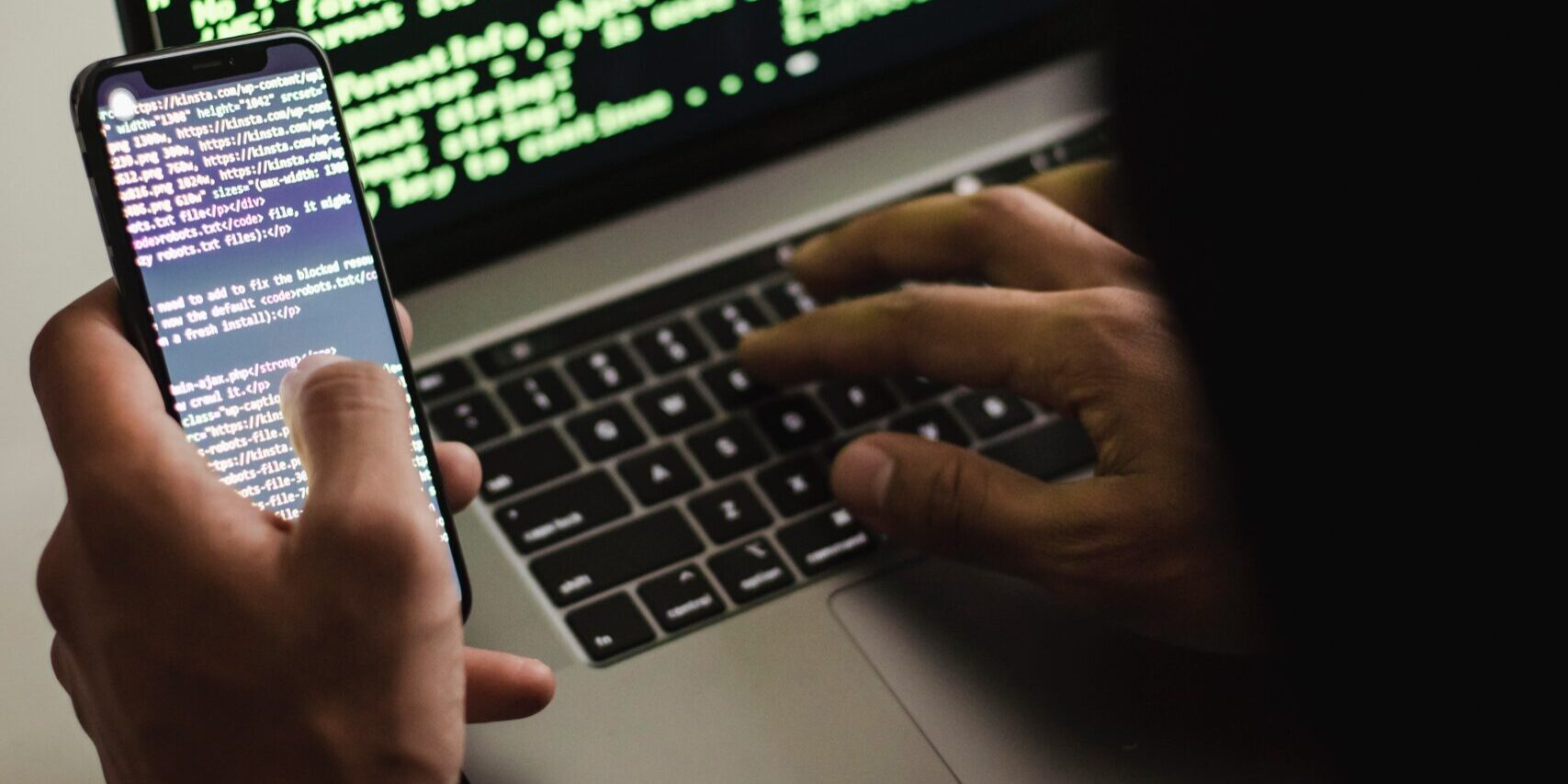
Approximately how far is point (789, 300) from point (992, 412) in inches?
5.2

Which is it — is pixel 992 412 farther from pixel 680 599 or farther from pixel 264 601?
pixel 264 601

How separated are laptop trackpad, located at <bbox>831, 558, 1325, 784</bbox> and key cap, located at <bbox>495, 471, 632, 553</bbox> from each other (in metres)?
0.11

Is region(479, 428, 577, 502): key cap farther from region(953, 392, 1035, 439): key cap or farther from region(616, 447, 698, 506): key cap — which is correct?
region(953, 392, 1035, 439): key cap

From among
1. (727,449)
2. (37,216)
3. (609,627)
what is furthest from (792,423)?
(37,216)

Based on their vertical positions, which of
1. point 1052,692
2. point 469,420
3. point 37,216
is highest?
point 37,216

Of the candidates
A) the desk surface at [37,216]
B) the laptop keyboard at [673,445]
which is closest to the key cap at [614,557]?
the laptop keyboard at [673,445]

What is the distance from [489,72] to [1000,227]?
0.89ft

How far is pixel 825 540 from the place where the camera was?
61 centimetres

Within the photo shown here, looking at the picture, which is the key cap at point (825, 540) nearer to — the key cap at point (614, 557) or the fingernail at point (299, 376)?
the key cap at point (614, 557)

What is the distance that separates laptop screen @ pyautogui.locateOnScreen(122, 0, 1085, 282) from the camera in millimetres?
627

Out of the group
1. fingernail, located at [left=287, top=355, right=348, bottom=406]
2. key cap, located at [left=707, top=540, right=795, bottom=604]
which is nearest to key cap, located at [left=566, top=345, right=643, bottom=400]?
key cap, located at [left=707, top=540, right=795, bottom=604]

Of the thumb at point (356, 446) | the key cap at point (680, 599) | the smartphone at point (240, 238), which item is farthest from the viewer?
the key cap at point (680, 599)

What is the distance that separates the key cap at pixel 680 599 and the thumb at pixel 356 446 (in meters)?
0.20

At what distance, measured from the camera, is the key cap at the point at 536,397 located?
2.13ft
